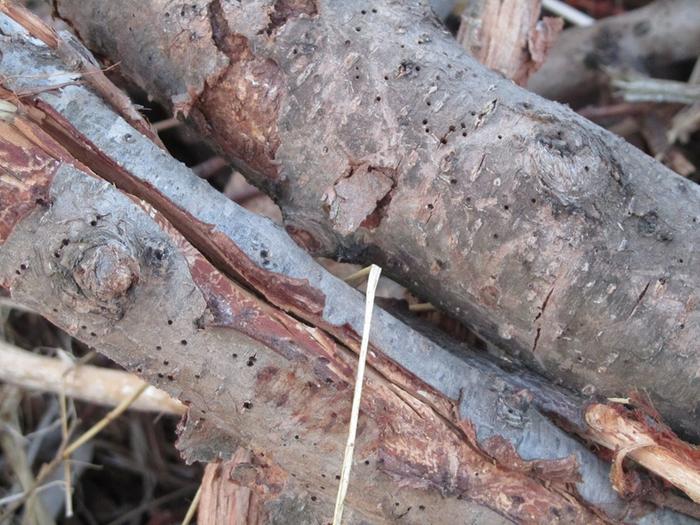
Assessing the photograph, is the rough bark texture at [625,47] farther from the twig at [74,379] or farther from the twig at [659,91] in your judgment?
the twig at [74,379]

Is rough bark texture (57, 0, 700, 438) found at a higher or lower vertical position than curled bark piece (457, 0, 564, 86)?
lower

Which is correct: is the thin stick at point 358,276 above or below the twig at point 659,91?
below

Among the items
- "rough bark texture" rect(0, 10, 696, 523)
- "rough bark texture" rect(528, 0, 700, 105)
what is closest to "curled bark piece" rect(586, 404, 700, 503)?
"rough bark texture" rect(0, 10, 696, 523)

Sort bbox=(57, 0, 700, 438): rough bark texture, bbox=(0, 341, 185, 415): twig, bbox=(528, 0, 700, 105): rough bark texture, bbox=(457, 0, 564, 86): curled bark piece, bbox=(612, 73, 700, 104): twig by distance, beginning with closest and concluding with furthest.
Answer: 1. bbox=(57, 0, 700, 438): rough bark texture
2. bbox=(457, 0, 564, 86): curled bark piece
3. bbox=(0, 341, 185, 415): twig
4. bbox=(612, 73, 700, 104): twig
5. bbox=(528, 0, 700, 105): rough bark texture

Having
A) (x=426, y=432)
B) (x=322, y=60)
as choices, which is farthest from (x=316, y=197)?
(x=426, y=432)

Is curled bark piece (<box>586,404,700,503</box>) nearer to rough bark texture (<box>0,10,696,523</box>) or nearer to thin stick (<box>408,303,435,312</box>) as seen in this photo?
rough bark texture (<box>0,10,696,523</box>)

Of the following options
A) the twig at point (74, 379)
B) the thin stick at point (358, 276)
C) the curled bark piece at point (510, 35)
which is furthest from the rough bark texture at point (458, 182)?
the twig at point (74, 379)

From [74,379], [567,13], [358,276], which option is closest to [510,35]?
[358,276]
